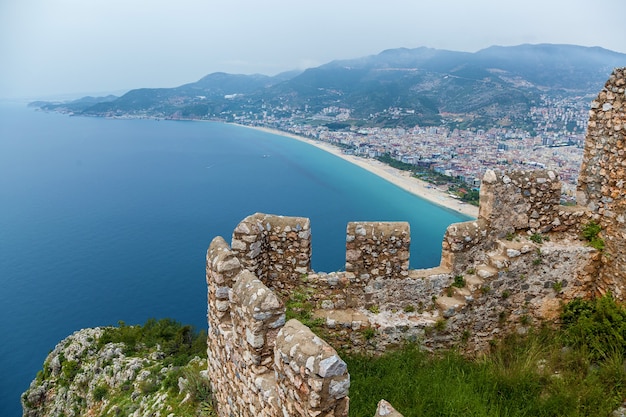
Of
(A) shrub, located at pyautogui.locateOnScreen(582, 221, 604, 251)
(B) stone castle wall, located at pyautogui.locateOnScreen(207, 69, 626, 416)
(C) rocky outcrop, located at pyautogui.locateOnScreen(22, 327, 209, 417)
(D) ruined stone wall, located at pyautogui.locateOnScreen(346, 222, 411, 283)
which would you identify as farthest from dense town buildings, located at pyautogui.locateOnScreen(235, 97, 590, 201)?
(D) ruined stone wall, located at pyautogui.locateOnScreen(346, 222, 411, 283)

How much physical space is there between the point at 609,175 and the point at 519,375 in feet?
10.9

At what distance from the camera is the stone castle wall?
5812 mm

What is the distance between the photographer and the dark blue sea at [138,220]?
37.7 meters

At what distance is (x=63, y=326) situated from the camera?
36.1 m

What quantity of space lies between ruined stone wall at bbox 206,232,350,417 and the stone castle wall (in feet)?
4.34

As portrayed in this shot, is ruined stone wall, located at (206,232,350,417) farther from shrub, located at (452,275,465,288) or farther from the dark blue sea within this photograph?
the dark blue sea

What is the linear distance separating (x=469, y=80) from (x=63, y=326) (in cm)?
16178

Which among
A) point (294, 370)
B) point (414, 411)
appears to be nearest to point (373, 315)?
point (414, 411)

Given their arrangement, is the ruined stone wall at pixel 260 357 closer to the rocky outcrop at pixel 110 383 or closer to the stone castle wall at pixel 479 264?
the stone castle wall at pixel 479 264

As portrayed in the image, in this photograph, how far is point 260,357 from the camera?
3.45m

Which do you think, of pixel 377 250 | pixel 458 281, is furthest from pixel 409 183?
pixel 377 250

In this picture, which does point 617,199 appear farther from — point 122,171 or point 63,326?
point 122,171

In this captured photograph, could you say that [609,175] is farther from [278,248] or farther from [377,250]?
[278,248]

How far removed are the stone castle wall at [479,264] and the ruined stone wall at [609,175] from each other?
16mm
